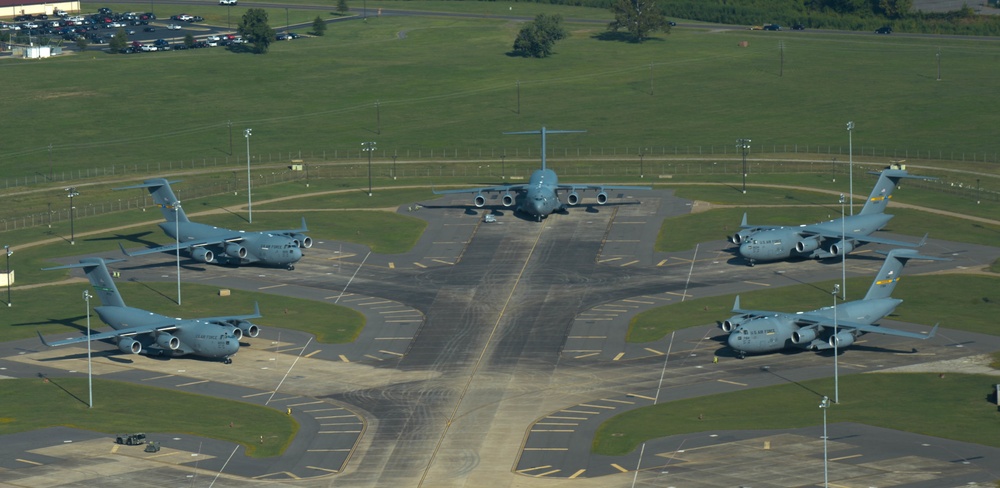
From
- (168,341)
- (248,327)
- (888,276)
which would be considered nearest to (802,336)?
(888,276)

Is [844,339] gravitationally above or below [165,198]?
below

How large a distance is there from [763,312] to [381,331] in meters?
39.3

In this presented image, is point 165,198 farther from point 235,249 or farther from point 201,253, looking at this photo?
point 235,249

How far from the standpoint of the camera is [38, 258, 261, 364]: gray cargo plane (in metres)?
146

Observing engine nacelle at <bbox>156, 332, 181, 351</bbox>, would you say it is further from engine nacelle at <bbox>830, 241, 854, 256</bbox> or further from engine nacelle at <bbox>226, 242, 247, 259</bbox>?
engine nacelle at <bbox>830, 241, 854, 256</bbox>

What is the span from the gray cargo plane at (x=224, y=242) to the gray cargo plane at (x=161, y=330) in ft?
78.5

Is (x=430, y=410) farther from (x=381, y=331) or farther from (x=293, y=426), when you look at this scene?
(x=381, y=331)

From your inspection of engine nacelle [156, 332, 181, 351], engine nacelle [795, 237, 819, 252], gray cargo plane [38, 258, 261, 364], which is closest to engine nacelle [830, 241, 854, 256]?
engine nacelle [795, 237, 819, 252]

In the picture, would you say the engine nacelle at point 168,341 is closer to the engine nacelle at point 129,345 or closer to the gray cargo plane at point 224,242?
the engine nacelle at point 129,345

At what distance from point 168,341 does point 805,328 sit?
60566 mm

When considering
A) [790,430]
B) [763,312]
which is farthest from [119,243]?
[790,430]

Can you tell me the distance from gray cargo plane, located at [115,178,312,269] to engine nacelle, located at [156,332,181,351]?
29212mm

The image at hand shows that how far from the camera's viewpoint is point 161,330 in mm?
145875

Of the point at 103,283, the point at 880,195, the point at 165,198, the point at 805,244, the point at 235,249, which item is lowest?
the point at 805,244
